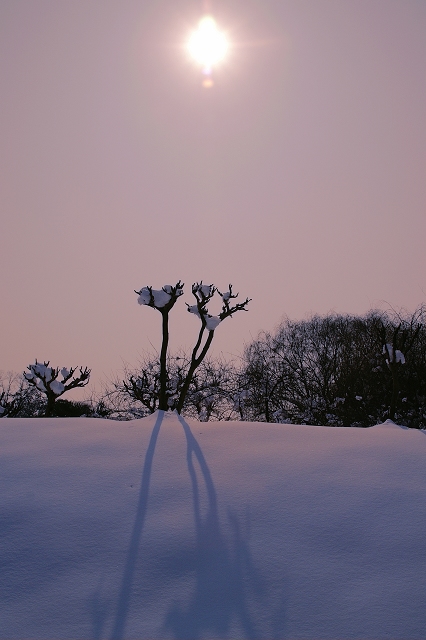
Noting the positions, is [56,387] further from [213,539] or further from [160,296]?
[213,539]

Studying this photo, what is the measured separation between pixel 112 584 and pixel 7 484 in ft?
6.41

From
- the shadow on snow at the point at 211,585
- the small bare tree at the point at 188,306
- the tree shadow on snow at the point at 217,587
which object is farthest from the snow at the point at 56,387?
the tree shadow on snow at the point at 217,587

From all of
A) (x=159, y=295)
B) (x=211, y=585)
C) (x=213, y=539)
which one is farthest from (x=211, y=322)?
(x=211, y=585)

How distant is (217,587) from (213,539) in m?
0.55

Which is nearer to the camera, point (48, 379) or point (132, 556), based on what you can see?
point (132, 556)

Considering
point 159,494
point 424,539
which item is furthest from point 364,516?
point 159,494

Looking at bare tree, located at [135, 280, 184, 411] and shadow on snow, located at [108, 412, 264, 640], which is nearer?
shadow on snow, located at [108, 412, 264, 640]

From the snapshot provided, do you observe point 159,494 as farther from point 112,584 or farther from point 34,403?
point 34,403

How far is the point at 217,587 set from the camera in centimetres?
333

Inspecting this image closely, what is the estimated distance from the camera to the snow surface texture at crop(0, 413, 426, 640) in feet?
9.87

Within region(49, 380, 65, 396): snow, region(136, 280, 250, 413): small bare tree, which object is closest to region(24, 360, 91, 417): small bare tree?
region(49, 380, 65, 396): snow

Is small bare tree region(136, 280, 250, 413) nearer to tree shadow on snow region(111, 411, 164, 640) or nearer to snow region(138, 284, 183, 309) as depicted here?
snow region(138, 284, 183, 309)

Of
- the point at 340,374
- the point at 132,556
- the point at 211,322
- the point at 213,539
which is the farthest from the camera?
the point at 340,374

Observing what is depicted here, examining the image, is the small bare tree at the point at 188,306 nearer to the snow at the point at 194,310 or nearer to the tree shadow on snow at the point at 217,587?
the snow at the point at 194,310
